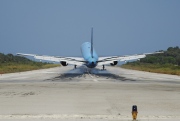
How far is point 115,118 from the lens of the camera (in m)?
14.2

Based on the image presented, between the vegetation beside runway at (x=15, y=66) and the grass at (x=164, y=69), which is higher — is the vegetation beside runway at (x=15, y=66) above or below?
above

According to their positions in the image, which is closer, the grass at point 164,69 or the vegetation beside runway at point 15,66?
the grass at point 164,69

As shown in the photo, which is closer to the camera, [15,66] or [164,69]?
[164,69]

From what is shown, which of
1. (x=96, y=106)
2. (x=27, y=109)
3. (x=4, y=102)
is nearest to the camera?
(x=27, y=109)

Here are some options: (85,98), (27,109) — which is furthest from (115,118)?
(85,98)

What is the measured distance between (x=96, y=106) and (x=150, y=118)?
4214mm

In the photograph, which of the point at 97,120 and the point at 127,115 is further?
the point at 127,115

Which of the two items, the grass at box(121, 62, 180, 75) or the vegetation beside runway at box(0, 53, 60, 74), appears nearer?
the grass at box(121, 62, 180, 75)

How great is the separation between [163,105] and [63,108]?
596cm

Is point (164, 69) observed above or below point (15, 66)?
below

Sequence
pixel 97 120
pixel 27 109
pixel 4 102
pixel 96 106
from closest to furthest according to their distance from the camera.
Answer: pixel 97 120 < pixel 27 109 < pixel 96 106 < pixel 4 102

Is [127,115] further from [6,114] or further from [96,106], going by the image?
A: [6,114]

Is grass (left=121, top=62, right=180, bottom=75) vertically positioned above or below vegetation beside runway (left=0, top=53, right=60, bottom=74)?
below

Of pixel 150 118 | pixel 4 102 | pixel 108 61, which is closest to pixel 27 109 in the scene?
pixel 4 102
